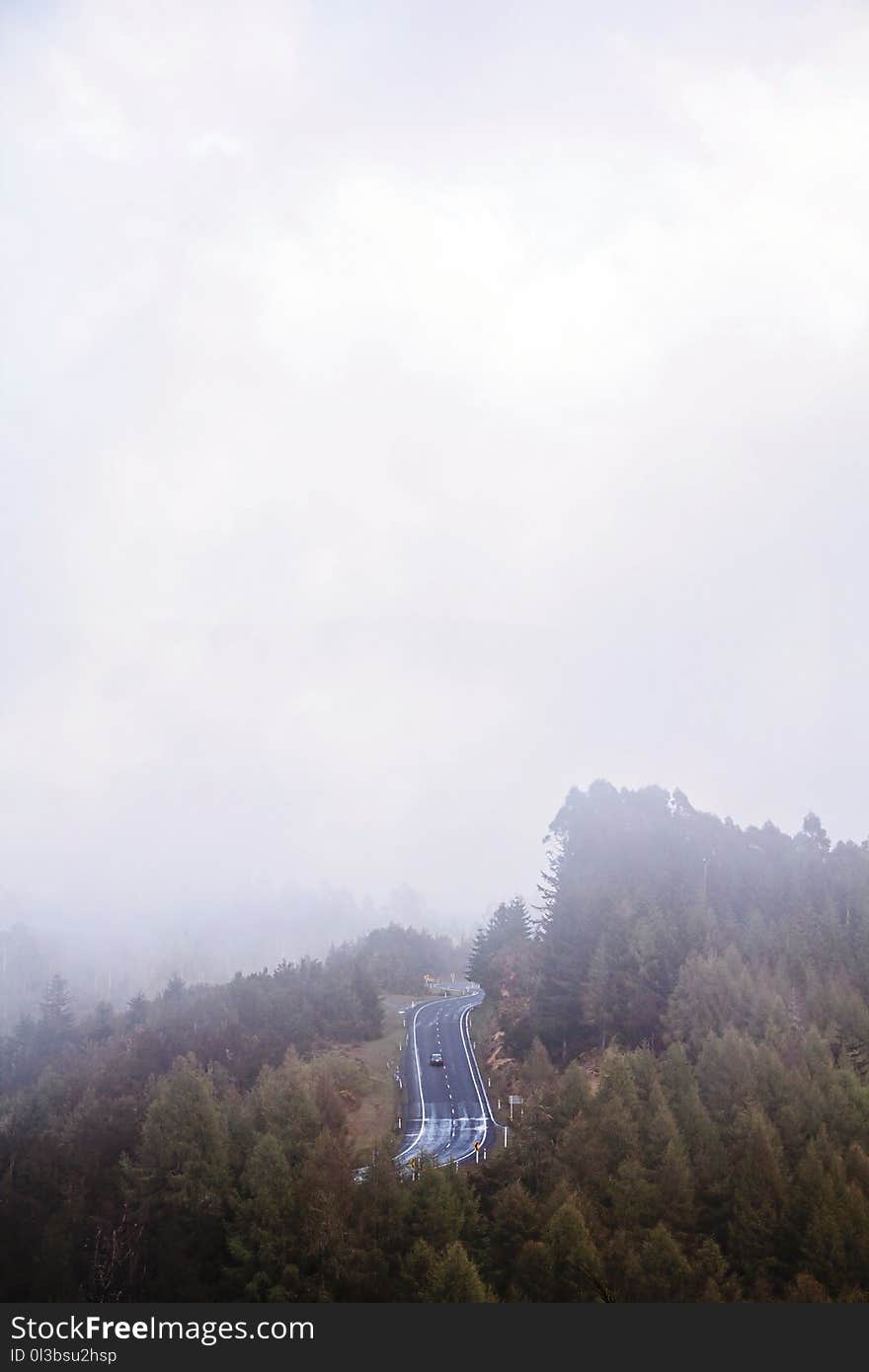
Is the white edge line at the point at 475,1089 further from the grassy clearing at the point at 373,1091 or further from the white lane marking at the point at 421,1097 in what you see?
the grassy clearing at the point at 373,1091

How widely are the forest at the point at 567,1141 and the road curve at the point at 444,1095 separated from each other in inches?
155

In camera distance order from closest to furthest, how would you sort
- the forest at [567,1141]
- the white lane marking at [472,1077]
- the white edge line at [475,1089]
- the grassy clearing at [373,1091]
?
1. the forest at [567,1141]
2. the white edge line at [475,1089]
3. the white lane marking at [472,1077]
4. the grassy clearing at [373,1091]

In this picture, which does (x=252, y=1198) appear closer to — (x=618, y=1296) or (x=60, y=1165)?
(x=618, y=1296)

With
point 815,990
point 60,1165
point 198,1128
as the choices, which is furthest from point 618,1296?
point 60,1165

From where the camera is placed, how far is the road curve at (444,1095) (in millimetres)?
57469

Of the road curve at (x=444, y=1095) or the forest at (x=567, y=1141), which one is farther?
the road curve at (x=444, y=1095)

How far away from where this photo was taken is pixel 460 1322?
2753 cm

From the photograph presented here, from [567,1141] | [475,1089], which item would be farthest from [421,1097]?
[567,1141]

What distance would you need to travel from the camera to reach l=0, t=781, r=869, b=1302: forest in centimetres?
3444

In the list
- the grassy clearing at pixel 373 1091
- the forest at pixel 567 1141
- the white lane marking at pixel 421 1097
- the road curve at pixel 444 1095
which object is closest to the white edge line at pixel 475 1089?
the road curve at pixel 444 1095

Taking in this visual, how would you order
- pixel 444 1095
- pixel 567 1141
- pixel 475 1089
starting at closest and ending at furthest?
pixel 567 1141, pixel 444 1095, pixel 475 1089

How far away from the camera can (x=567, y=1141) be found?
4297 cm

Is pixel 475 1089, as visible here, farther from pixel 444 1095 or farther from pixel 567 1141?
pixel 567 1141

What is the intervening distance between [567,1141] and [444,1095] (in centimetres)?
3014
